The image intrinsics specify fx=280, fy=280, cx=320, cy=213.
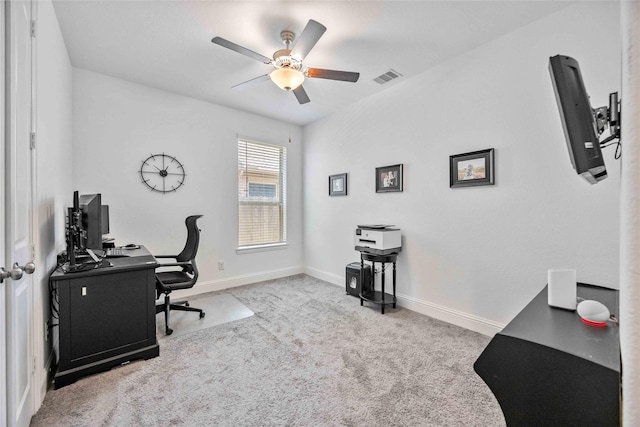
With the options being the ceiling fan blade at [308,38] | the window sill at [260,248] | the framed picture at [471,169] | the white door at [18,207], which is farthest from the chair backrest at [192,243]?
the framed picture at [471,169]

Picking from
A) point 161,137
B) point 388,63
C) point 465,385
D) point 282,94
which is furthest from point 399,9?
point 161,137

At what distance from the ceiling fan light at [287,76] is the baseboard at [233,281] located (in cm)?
281

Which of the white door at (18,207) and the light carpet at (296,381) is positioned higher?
the white door at (18,207)

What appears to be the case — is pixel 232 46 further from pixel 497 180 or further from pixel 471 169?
pixel 497 180

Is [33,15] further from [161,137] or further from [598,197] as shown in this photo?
[598,197]

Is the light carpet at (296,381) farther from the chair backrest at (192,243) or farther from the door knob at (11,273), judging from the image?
the door knob at (11,273)

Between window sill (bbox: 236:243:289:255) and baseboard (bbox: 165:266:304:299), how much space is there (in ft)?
1.14

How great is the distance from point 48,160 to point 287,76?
1.82 metres

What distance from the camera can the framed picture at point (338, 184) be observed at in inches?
160

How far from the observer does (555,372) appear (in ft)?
3.09

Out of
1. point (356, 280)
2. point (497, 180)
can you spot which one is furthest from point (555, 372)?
point (356, 280)

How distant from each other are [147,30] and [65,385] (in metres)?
2.72

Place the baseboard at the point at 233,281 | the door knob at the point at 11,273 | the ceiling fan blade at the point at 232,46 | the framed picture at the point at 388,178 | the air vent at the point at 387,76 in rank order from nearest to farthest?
the door knob at the point at 11,273 < the ceiling fan blade at the point at 232,46 < the air vent at the point at 387,76 < the framed picture at the point at 388,178 < the baseboard at the point at 233,281

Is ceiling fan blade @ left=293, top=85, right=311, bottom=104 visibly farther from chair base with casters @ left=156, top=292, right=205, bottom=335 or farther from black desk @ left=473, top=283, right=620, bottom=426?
black desk @ left=473, top=283, right=620, bottom=426
